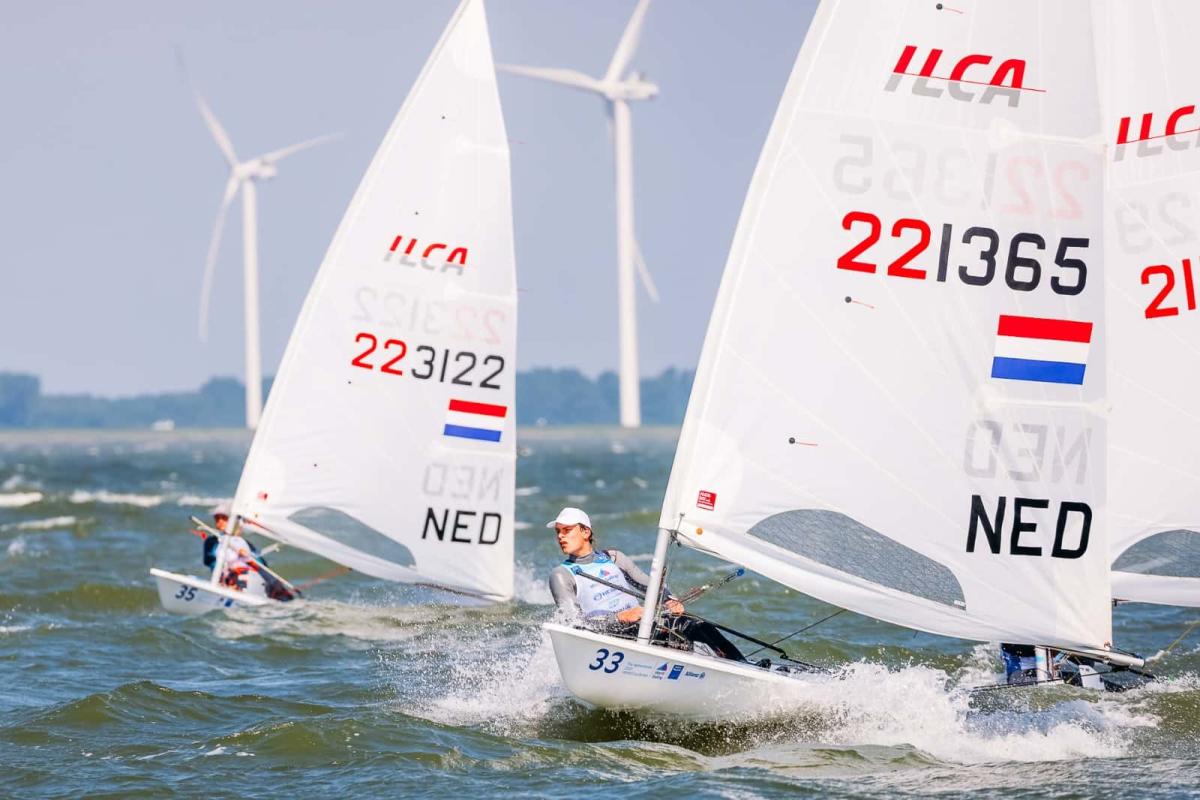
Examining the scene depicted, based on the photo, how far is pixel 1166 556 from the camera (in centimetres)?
1102

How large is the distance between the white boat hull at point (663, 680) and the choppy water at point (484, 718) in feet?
0.55

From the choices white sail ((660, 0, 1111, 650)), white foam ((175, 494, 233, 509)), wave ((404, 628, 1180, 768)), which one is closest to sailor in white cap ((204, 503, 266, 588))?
wave ((404, 628, 1180, 768))

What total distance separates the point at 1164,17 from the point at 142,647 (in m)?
9.38

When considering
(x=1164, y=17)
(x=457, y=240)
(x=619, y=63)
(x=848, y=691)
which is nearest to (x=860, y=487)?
(x=848, y=691)

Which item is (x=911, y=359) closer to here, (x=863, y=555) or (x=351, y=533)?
(x=863, y=555)

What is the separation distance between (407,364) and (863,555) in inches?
277

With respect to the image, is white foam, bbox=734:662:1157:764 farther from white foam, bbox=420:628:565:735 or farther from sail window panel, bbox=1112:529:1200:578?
white foam, bbox=420:628:565:735

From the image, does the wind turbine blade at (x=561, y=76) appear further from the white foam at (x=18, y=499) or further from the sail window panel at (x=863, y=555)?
the sail window panel at (x=863, y=555)

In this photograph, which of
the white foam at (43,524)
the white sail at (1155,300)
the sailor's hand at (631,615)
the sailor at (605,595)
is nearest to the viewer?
the sailor's hand at (631,615)

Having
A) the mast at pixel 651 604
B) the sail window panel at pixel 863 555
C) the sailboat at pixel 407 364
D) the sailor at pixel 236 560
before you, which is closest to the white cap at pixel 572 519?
the mast at pixel 651 604

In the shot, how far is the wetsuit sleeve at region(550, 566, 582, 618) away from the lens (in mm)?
9297

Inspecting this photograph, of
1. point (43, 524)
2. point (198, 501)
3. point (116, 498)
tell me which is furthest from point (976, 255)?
point (116, 498)

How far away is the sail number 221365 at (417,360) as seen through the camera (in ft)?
48.7

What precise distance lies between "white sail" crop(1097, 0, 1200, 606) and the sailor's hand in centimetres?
370
